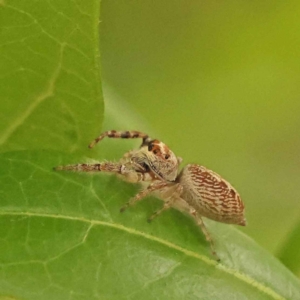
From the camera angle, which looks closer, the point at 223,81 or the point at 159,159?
the point at 159,159

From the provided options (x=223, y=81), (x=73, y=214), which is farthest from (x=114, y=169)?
(x=223, y=81)

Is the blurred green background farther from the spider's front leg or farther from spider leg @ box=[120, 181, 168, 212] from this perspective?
the spider's front leg

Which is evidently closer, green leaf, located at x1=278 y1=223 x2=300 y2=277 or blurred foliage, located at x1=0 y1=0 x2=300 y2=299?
blurred foliage, located at x1=0 y1=0 x2=300 y2=299

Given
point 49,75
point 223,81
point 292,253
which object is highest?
point 49,75

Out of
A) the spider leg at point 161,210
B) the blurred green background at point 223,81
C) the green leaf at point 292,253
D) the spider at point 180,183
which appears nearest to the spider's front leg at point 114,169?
the spider at point 180,183

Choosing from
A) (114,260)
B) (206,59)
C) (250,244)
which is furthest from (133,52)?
(114,260)

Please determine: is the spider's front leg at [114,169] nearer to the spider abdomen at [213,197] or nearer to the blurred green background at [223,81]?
the spider abdomen at [213,197]

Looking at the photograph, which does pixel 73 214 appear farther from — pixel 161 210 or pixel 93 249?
pixel 161 210

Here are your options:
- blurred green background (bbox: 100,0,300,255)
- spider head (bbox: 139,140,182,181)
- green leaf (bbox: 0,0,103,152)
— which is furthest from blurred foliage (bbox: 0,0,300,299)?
blurred green background (bbox: 100,0,300,255)

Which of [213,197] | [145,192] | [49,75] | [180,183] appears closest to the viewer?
[49,75]
